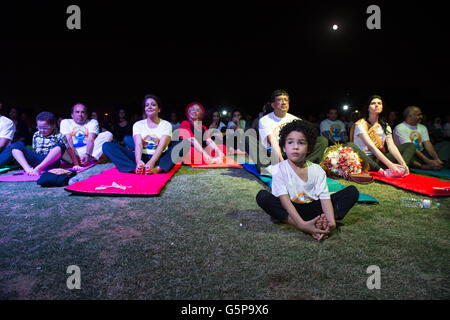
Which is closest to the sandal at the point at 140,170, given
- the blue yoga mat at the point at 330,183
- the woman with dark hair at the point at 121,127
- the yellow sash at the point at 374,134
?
the blue yoga mat at the point at 330,183

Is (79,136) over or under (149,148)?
over

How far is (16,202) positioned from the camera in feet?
10.5

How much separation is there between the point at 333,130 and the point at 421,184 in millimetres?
4222

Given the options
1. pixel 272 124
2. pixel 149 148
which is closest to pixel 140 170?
pixel 149 148

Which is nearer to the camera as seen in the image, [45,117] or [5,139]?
[45,117]

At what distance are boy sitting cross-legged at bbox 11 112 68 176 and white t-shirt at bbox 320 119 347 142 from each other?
6.98 meters

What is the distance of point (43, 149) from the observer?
16.3 feet

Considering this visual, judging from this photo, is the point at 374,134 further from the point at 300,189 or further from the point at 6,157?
the point at 6,157

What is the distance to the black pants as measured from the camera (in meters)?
2.50

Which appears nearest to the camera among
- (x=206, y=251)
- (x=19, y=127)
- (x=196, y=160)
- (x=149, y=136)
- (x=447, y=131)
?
(x=206, y=251)

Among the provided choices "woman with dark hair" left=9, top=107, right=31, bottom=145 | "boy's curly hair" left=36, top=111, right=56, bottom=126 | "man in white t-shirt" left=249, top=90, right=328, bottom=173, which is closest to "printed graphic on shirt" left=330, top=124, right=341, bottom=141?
"man in white t-shirt" left=249, top=90, right=328, bottom=173

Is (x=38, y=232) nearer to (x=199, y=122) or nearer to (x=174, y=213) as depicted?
(x=174, y=213)

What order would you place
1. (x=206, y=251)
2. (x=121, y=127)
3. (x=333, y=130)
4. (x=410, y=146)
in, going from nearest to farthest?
1. (x=206, y=251)
2. (x=410, y=146)
3. (x=333, y=130)
4. (x=121, y=127)
